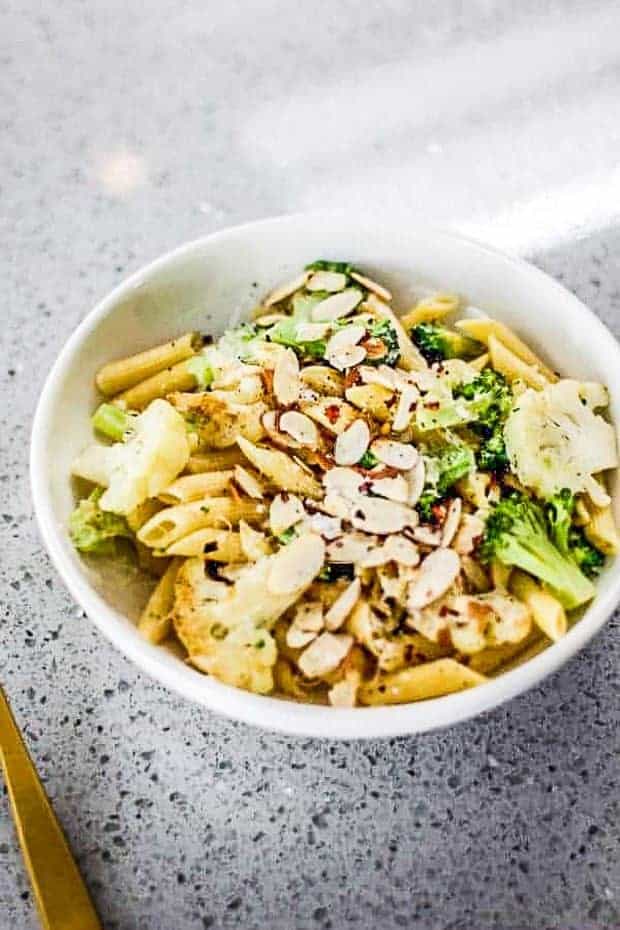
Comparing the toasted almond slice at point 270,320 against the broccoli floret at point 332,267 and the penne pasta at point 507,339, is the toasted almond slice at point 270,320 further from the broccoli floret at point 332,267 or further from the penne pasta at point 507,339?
the penne pasta at point 507,339

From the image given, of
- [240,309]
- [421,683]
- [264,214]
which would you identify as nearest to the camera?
[421,683]

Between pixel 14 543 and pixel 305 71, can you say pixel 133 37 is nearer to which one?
pixel 305 71

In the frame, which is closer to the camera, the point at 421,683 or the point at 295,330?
the point at 421,683

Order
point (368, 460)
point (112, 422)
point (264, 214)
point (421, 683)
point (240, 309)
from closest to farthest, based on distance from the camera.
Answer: point (421, 683), point (368, 460), point (112, 422), point (240, 309), point (264, 214)

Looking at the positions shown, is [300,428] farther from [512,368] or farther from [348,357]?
[512,368]

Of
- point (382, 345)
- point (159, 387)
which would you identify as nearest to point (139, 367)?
point (159, 387)

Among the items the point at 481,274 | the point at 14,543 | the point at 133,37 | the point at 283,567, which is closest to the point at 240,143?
the point at 133,37
